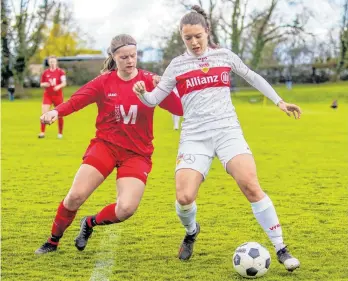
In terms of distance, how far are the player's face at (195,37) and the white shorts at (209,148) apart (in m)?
0.72

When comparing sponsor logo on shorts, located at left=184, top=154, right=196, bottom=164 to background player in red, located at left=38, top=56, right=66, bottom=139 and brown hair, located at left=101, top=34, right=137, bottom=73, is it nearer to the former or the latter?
brown hair, located at left=101, top=34, right=137, bottom=73

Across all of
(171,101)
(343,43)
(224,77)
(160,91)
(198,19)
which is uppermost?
(198,19)

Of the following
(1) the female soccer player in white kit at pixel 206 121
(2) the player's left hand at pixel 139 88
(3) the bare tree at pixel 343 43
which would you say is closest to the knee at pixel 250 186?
(1) the female soccer player in white kit at pixel 206 121

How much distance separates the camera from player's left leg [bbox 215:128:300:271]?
5.73 m

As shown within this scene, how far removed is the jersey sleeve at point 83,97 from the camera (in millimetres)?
6414

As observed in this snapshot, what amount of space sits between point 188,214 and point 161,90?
3.66 feet

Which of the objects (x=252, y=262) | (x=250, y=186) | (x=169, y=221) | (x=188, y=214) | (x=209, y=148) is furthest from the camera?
(x=169, y=221)

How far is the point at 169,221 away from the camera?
793cm

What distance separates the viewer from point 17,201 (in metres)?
9.33

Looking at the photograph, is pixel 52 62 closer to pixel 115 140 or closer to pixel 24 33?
pixel 115 140

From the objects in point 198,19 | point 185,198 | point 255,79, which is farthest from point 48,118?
point 255,79

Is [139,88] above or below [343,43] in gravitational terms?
above

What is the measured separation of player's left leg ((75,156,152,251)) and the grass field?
0.25m

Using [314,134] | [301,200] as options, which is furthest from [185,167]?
[314,134]
